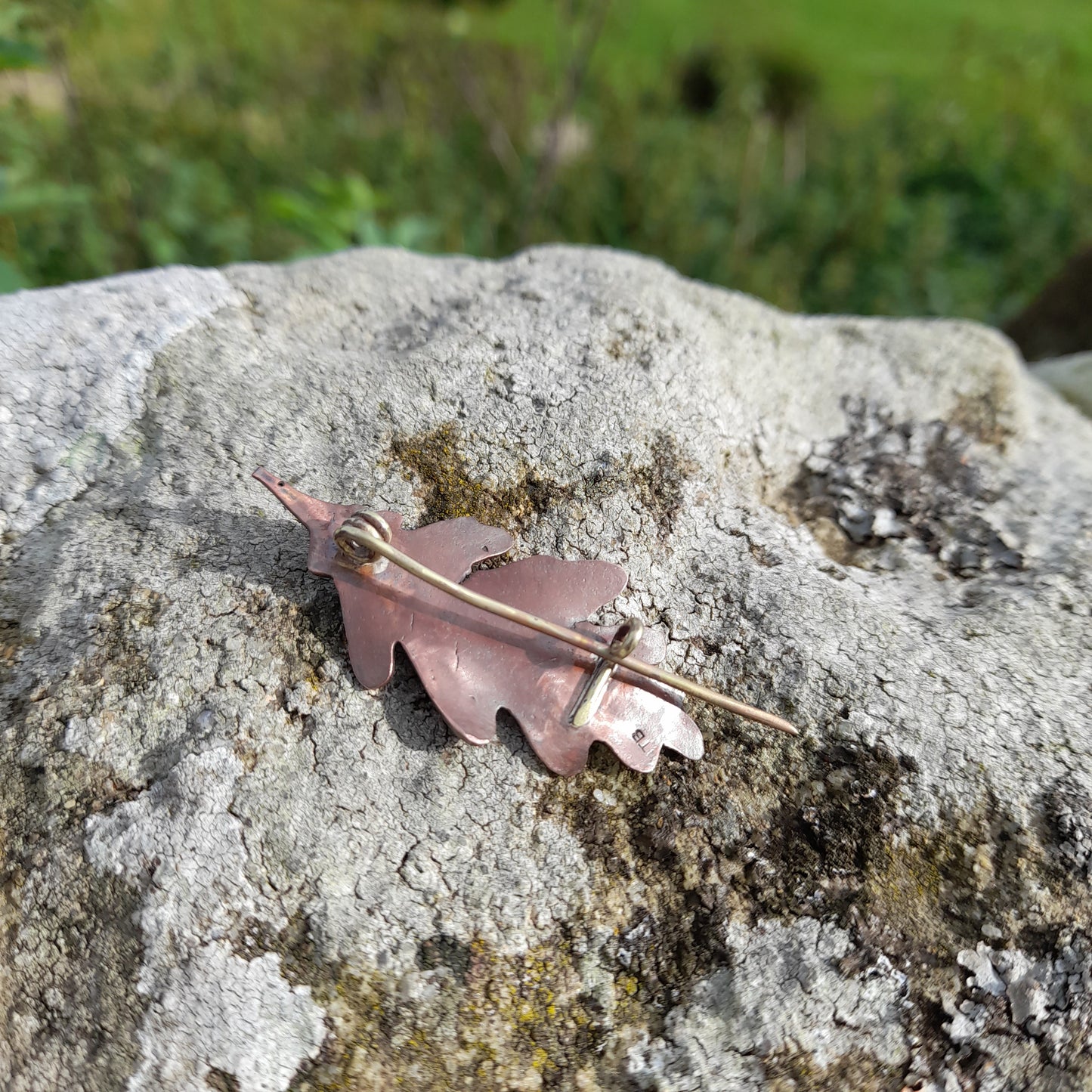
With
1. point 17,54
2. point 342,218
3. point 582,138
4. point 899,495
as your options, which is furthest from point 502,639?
point 582,138

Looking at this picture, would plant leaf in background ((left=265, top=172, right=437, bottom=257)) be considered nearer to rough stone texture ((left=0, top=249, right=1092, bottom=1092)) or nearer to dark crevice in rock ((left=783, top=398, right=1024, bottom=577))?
rough stone texture ((left=0, top=249, right=1092, bottom=1092))

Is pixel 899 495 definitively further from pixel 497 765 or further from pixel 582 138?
pixel 582 138

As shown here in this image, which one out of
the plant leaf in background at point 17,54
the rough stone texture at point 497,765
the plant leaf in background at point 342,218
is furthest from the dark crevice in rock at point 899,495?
the plant leaf in background at point 17,54

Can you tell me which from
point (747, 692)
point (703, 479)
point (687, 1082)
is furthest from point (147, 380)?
point (687, 1082)

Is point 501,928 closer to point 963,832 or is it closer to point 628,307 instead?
point 963,832

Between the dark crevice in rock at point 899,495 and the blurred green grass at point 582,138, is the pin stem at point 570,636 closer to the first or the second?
the dark crevice in rock at point 899,495

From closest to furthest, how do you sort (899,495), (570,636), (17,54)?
(570,636)
(899,495)
(17,54)
